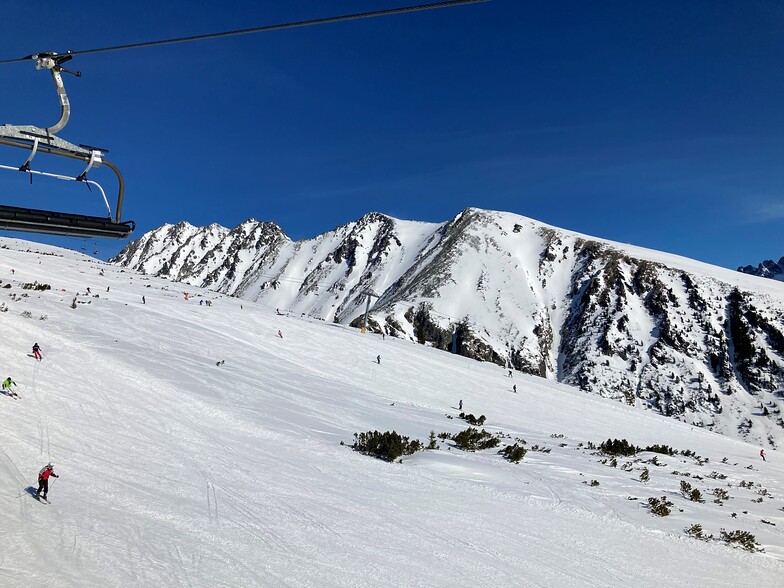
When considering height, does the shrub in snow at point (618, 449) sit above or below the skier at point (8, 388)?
above

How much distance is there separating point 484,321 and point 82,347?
100788 millimetres

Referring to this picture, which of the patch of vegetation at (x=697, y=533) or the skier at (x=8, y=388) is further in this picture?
the skier at (x=8, y=388)

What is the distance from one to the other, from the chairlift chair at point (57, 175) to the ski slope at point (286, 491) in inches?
256

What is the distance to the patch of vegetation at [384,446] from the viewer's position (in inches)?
694

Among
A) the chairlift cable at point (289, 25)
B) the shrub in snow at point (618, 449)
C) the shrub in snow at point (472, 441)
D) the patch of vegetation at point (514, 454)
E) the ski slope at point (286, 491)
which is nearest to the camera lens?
the chairlift cable at point (289, 25)

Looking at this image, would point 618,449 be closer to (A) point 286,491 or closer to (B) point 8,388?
(A) point 286,491

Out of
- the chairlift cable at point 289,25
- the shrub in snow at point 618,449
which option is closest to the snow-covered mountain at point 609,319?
the shrub in snow at point 618,449

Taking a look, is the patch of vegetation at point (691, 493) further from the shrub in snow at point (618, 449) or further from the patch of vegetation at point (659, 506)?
the shrub in snow at point (618, 449)

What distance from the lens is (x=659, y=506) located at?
1433 centimetres

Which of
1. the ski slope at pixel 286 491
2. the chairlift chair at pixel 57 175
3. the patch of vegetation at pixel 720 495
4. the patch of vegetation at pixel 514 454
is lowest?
the ski slope at pixel 286 491

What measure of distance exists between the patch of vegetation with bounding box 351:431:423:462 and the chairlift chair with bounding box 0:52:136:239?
1359 centimetres

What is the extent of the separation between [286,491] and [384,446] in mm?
5495

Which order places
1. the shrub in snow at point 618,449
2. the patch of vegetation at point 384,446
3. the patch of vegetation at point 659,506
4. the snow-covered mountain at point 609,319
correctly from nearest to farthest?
1. the patch of vegetation at point 659,506
2. the patch of vegetation at point 384,446
3. the shrub in snow at point 618,449
4. the snow-covered mountain at point 609,319

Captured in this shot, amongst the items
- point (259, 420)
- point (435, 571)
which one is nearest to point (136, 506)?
point (435, 571)
